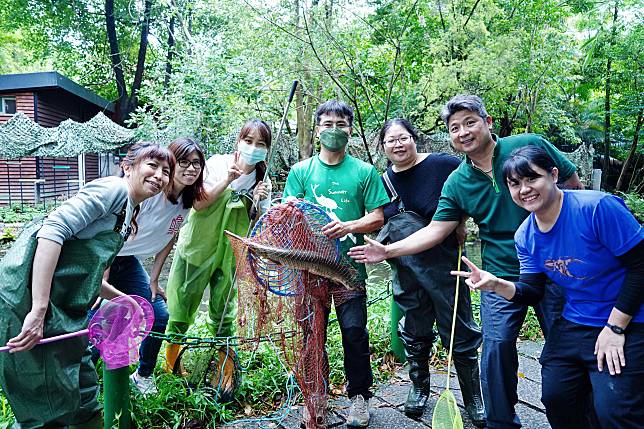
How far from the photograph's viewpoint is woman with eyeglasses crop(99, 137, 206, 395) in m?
3.21

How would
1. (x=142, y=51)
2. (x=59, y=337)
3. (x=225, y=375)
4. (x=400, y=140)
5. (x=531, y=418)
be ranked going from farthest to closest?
(x=142, y=51)
(x=225, y=375)
(x=531, y=418)
(x=400, y=140)
(x=59, y=337)

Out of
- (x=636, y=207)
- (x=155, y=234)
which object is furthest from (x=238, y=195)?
(x=636, y=207)

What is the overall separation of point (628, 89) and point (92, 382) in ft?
50.9

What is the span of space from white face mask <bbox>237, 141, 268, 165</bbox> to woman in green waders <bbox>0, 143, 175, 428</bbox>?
3.63 ft

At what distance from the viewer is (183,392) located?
3.36 meters

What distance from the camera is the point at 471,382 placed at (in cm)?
324

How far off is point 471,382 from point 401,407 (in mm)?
570

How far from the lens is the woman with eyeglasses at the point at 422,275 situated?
3238 mm

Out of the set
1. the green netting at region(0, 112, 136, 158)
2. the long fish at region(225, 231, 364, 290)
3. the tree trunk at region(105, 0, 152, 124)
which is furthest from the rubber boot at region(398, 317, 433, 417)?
the tree trunk at region(105, 0, 152, 124)

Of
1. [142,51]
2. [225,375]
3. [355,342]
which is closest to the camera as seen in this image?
[355,342]

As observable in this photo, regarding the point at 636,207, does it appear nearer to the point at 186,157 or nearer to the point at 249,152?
the point at 249,152

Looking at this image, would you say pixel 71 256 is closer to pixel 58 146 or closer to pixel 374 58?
pixel 374 58

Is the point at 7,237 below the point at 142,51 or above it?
below

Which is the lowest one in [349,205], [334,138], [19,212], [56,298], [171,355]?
[171,355]
